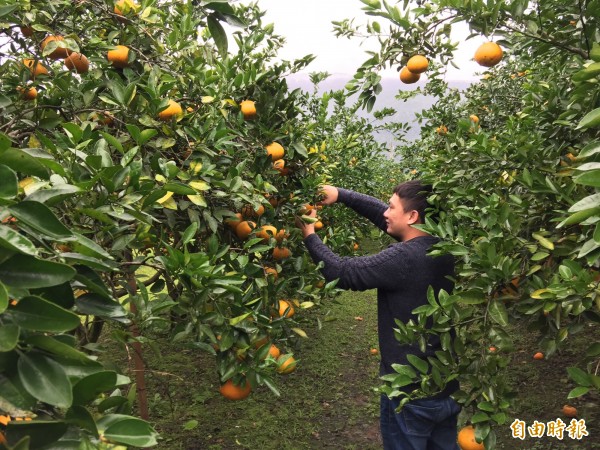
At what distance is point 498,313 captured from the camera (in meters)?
1.53

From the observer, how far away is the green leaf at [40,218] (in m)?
0.59

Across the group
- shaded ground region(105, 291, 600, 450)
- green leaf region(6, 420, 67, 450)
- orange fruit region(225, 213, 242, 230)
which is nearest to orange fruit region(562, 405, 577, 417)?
shaded ground region(105, 291, 600, 450)

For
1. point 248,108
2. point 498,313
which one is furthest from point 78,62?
point 498,313

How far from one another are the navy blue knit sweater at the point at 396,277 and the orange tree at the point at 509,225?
157mm

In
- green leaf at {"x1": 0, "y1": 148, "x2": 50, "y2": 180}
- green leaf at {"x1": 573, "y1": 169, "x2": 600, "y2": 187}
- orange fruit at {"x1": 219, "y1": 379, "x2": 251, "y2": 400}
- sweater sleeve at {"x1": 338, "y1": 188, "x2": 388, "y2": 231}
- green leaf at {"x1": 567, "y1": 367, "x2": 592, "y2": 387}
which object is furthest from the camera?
sweater sleeve at {"x1": 338, "y1": 188, "x2": 388, "y2": 231}

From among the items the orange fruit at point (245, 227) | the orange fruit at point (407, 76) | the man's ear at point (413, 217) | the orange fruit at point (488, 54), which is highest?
the orange fruit at point (488, 54)

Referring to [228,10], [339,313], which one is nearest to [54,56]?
[228,10]

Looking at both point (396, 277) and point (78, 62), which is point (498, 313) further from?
point (78, 62)

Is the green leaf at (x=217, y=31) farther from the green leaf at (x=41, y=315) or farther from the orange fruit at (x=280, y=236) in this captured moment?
the orange fruit at (x=280, y=236)

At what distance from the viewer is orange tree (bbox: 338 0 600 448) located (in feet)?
4.95

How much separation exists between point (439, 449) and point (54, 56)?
249cm

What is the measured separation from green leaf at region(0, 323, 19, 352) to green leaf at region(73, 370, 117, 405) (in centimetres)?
11

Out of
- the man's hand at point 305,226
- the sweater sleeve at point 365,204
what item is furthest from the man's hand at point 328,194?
the man's hand at point 305,226

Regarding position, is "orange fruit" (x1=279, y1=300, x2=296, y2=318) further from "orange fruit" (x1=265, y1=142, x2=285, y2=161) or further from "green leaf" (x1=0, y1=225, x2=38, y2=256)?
"green leaf" (x1=0, y1=225, x2=38, y2=256)
